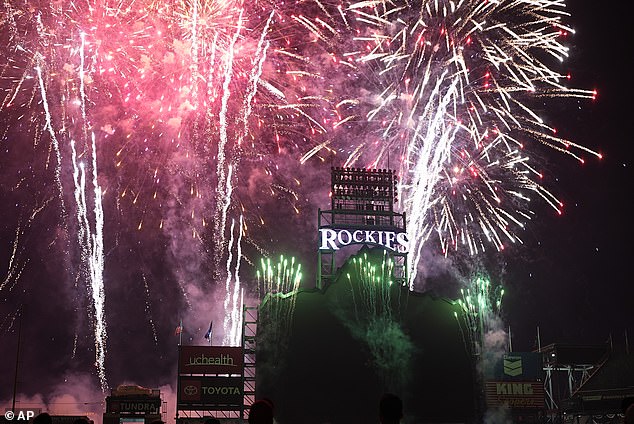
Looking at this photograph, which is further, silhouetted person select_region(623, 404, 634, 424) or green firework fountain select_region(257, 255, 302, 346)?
green firework fountain select_region(257, 255, 302, 346)

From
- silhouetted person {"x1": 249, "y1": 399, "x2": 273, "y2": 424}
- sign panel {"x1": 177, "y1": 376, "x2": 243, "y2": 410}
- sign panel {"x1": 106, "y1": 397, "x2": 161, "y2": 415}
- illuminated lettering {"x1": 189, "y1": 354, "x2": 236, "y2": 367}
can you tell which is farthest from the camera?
sign panel {"x1": 106, "y1": 397, "x2": 161, "y2": 415}

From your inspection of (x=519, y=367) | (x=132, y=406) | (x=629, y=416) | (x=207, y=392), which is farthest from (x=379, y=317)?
(x=629, y=416)

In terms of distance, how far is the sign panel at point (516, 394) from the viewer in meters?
50.3

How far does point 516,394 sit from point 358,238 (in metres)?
15.4

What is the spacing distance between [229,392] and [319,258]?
11.4 metres

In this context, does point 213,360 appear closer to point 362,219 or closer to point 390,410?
point 362,219

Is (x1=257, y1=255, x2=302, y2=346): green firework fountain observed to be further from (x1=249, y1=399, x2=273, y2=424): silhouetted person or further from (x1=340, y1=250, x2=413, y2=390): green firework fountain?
(x1=249, y1=399, x2=273, y2=424): silhouetted person

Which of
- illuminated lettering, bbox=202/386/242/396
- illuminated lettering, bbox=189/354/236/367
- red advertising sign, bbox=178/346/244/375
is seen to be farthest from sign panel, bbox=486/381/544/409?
illuminated lettering, bbox=189/354/236/367

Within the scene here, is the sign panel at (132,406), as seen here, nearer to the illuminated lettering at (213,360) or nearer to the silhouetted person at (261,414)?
the illuminated lettering at (213,360)

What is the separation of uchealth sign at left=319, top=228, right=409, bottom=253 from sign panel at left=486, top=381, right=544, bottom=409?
11.7 meters

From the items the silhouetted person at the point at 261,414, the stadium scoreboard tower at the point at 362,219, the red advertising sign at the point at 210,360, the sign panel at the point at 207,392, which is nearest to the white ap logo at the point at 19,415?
the sign panel at the point at 207,392

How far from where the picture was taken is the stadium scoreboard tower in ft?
164

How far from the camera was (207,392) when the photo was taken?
4300cm

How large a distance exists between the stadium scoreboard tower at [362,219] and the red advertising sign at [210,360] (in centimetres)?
809
